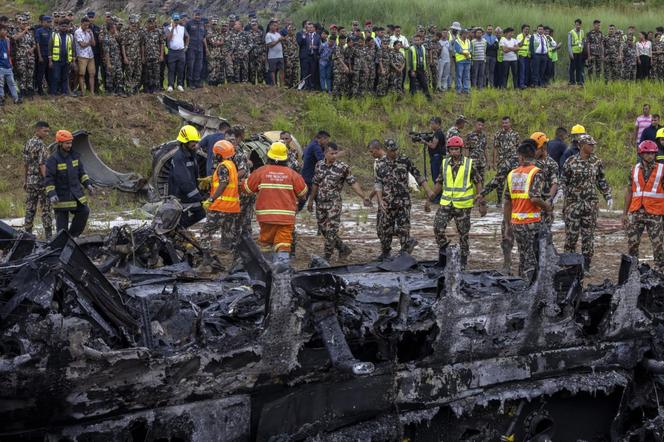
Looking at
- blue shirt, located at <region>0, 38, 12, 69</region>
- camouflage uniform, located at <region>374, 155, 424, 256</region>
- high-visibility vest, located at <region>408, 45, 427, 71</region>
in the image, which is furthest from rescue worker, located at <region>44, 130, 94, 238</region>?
high-visibility vest, located at <region>408, 45, 427, 71</region>

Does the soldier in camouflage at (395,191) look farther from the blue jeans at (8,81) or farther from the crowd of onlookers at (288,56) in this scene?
the blue jeans at (8,81)

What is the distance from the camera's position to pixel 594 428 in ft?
26.8

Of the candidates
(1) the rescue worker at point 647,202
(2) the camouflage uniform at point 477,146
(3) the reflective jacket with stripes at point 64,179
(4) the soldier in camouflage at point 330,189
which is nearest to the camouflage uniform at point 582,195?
(1) the rescue worker at point 647,202

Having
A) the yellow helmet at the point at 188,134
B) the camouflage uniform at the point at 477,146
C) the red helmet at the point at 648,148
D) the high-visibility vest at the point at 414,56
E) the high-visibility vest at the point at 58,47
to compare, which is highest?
the high-visibility vest at the point at 58,47

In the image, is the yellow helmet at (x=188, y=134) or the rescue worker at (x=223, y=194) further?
the yellow helmet at (x=188, y=134)

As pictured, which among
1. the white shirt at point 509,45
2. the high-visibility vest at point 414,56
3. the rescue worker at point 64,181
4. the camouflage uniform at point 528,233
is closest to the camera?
the camouflage uniform at point 528,233

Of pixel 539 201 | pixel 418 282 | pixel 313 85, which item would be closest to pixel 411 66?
pixel 313 85

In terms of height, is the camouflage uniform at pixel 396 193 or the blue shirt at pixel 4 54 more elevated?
the blue shirt at pixel 4 54

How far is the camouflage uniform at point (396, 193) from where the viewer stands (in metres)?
13.5

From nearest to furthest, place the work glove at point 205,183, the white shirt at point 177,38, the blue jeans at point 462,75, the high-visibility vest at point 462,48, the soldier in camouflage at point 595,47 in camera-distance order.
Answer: the work glove at point 205,183, the white shirt at point 177,38, the high-visibility vest at point 462,48, the blue jeans at point 462,75, the soldier in camouflage at point 595,47

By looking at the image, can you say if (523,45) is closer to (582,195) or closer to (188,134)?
(582,195)

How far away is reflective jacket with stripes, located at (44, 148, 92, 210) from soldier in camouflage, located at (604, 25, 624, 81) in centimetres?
1645

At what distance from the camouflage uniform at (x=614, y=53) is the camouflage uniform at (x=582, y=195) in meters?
14.0

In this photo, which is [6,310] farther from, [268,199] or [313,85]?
[313,85]
